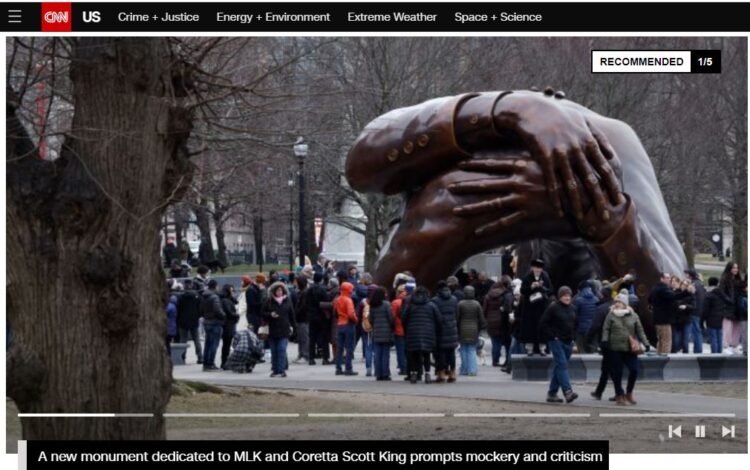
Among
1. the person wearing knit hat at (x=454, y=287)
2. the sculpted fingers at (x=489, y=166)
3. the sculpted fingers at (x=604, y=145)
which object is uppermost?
the sculpted fingers at (x=604, y=145)

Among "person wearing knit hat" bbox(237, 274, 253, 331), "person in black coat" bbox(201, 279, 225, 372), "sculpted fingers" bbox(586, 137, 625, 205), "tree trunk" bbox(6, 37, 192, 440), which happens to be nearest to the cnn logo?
"tree trunk" bbox(6, 37, 192, 440)

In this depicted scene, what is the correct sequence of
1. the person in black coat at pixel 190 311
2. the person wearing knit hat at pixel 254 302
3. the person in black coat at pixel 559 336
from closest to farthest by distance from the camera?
1. the person in black coat at pixel 559 336
2. the person wearing knit hat at pixel 254 302
3. the person in black coat at pixel 190 311

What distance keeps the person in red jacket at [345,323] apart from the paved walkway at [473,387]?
0.31 m

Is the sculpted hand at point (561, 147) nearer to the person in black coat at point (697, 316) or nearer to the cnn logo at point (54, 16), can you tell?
the person in black coat at point (697, 316)

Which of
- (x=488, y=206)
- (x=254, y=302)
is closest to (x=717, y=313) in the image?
(x=488, y=206)

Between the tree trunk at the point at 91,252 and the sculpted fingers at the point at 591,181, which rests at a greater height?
the sculpted fingers at the point at 591,181

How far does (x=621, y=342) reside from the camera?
1683 centimetres

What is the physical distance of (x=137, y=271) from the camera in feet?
34.2

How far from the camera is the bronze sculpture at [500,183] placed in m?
22.5

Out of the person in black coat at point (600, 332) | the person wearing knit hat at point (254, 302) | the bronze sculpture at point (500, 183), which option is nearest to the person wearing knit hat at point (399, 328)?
the bronze sculpture at point (500, 183)

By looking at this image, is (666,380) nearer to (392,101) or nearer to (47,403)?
(47,403)

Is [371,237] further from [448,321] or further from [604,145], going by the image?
[448,321]

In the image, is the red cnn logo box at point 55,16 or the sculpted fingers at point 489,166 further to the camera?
the sculpted fingers at point 489,166

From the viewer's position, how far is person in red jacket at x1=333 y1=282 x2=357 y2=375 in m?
21.9
